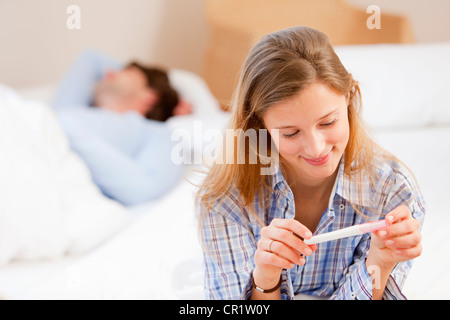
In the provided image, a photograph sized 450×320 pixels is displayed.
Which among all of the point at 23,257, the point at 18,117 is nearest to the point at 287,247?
the point at 23,257

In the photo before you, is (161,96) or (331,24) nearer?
(331,24)

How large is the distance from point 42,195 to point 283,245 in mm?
574

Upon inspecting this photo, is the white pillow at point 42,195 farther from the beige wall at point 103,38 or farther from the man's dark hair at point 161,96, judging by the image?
the man's dark hair at point 161,96

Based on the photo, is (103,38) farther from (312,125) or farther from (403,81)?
(312,125)

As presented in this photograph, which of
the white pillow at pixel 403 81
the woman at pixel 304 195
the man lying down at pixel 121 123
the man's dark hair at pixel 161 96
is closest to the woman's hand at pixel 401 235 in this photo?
the woman at pixel 304 195

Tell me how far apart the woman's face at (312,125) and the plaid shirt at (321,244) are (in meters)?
0.04

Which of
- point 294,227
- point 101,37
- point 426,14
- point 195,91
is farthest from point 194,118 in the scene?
point 294,227

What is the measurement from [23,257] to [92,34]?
0.83 meters

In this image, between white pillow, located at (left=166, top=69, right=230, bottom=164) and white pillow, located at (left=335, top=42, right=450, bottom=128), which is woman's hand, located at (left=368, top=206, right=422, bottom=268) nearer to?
white pillow, located at (left=335, top=42, right=450, bottom=128)

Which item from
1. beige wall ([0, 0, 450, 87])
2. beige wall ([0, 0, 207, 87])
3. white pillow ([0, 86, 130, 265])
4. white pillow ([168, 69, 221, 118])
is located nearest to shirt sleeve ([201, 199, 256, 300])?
white pillow ([0, 86, 130, 265])

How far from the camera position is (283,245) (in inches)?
20.1

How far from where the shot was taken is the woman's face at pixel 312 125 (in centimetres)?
46

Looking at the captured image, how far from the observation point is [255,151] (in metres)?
0.52

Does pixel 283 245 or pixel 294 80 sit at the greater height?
pixel 294 80
